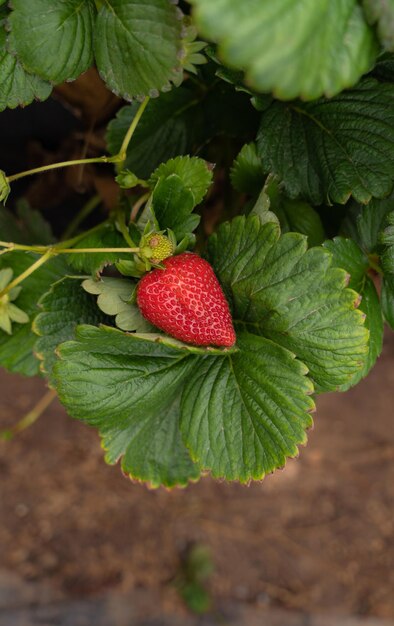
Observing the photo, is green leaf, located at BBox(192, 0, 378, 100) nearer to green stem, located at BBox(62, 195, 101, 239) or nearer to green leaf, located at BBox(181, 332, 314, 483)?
green leaf, located at BBox(181, 332, 314, 483)

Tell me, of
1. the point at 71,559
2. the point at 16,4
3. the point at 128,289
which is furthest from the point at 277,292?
the point at 71,559

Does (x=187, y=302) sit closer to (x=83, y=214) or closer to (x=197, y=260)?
(x=197, y=260)

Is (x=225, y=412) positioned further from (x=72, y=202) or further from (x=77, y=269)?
(x=72, y=202)

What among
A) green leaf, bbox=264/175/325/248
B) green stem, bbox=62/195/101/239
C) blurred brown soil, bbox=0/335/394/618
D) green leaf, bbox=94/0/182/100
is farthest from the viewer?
blurred brown soil, bbox=0/335/394/618

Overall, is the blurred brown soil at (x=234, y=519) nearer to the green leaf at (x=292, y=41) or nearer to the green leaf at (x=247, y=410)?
the green leaf at (x=247, y=410)

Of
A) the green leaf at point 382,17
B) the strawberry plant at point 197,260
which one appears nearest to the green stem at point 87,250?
the strawberry plant at point 197,260

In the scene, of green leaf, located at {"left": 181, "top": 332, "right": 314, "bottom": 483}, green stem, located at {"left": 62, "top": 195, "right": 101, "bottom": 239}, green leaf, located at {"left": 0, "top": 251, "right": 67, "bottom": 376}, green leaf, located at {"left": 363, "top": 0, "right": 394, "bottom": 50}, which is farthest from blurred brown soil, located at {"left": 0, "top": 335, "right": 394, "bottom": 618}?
green leaf, located at {"left": 363, "top": 0, "right": 394, "bottom": 50}

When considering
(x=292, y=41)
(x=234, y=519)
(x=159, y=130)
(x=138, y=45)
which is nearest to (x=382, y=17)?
(x=292, y=41)
